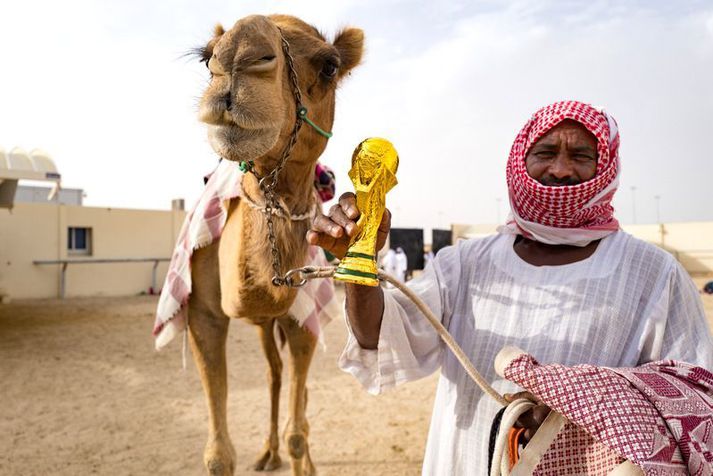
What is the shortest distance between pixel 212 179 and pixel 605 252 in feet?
7.64

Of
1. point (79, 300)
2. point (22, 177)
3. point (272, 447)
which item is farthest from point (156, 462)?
point (79, 300)

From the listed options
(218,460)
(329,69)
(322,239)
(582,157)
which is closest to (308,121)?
(329,69)

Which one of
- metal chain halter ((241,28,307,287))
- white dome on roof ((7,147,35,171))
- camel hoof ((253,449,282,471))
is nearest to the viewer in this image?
metal chain halter ((241,28,307,287))

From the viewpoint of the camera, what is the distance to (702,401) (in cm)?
130

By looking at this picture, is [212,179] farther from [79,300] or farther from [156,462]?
[79,300]

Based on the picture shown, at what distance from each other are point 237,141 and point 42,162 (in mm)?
10649

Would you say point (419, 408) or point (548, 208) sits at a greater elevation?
point (548, 208)

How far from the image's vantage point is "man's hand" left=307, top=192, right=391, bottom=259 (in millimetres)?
1327

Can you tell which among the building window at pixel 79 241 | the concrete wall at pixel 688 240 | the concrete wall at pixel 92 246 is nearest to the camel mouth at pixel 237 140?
the concrete wall at pixel 92 246

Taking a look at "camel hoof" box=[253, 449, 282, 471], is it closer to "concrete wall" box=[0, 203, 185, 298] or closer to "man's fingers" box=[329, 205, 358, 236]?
"man's fingers" box=[329, 205, 358, 236]

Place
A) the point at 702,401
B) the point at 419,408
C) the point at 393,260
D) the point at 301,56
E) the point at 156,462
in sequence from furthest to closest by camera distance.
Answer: the point at 393,260, the point at 419,408, the point at 156,462, the point at 301,56, the point at 702,401

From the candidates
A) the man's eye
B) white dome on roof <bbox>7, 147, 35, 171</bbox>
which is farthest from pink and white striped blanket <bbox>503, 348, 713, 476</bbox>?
white dome on roof <bbox>7, 147, 35, 171</bbox>

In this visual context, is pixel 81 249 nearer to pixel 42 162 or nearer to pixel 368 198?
pixel 42 162

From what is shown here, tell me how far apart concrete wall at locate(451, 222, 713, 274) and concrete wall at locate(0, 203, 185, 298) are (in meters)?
16.2
